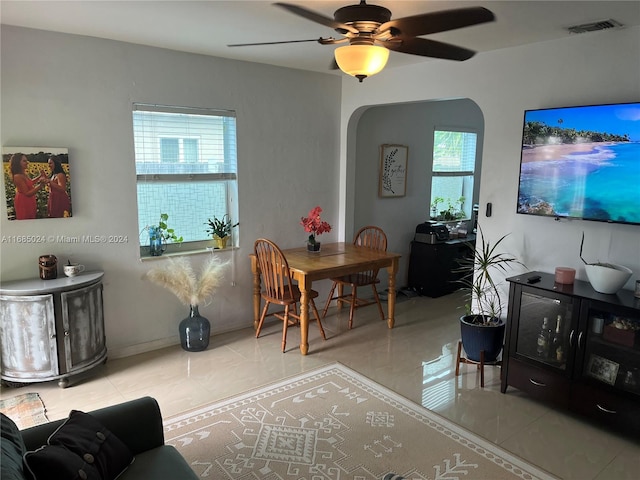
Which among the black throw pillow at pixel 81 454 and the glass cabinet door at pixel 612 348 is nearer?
the black throw pillow at pixel 81 454

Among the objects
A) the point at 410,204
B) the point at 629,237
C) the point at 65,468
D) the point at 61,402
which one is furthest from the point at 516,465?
the point at 410,204

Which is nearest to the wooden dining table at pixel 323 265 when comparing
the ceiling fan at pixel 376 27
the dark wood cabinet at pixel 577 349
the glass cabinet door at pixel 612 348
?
the dark wood cabinet at pixel 577 349

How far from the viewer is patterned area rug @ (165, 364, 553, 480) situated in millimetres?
2473

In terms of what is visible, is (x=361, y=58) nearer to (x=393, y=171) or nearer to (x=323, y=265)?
(x=323, y=265)

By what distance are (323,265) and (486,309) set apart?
1410 millimetres

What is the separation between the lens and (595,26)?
291 cm

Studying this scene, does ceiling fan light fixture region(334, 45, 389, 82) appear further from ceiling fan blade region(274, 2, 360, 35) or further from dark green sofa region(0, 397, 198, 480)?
dark green sofa region(0, 397, 198, 480)

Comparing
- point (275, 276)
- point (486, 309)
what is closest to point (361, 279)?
point (275, 276)

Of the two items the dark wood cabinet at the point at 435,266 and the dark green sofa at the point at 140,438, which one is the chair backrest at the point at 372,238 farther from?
the dark green sofa at the point at 140,438

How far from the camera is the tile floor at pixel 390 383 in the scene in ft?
8.90

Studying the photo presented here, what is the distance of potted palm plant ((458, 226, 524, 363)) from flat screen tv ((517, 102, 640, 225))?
1.47 feet

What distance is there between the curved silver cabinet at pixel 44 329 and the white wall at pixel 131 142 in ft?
1.04

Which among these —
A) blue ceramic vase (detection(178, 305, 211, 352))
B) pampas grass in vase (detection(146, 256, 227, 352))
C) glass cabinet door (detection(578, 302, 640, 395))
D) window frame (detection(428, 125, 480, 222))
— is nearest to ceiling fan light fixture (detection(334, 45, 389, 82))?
glass cabinet door (detection(578, 302, 640, 395))

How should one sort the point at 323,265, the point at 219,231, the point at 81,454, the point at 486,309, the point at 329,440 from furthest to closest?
the point at 219,231 < the point at 323,265 < the point at 486,309 < the point at 329,440 < the point at 81,454
